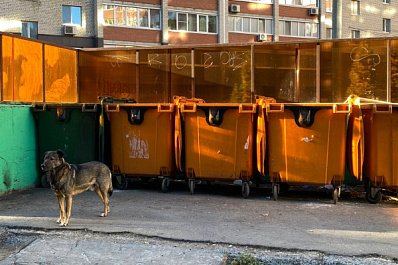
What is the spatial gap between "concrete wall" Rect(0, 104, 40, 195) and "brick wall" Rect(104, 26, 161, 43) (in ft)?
74.1

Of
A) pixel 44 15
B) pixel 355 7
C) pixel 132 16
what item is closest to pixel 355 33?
pixel 355 7

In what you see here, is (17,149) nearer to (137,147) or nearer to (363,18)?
(137,147)

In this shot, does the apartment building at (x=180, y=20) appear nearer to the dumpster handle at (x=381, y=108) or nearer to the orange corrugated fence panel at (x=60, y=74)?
the orange corrugated fence panel at (x=60, y=74)

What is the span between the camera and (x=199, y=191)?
7.60 metres

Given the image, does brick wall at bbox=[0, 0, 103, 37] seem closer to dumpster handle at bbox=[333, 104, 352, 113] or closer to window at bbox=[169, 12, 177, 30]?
window at bbox=[169, 12, 177, 30]

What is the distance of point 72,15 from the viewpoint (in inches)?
1117

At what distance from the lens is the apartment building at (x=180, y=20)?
90.1ft

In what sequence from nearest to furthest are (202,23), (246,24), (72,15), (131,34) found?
(72,15) < (131,34) < (202,23) < (246,24)

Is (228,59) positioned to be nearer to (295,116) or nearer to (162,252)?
(295,116)

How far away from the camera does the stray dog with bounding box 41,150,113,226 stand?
5.24 meters

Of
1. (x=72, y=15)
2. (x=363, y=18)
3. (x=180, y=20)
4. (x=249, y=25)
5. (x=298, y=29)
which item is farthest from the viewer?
(x=363, y=18)

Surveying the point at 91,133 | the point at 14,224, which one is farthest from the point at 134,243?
the point at 91,133

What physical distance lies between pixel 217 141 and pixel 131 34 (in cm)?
2492

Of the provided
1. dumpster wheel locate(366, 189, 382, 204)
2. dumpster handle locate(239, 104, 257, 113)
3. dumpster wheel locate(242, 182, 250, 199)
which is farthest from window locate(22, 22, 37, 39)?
dumpster wheel locate(366, 189, 382, 204)
